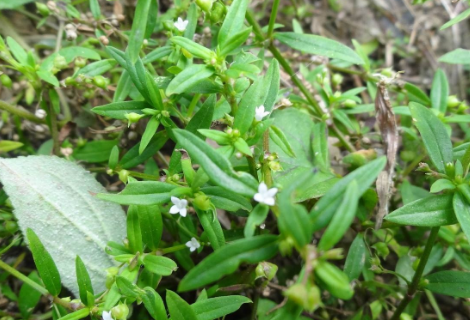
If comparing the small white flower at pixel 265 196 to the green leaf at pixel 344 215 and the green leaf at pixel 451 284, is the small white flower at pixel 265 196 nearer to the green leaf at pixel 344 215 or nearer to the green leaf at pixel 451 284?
the green leaf at pixel 344 215

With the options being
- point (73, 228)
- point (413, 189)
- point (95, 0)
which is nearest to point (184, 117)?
point (73, 228)

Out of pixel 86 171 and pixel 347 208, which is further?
pixel 86 171

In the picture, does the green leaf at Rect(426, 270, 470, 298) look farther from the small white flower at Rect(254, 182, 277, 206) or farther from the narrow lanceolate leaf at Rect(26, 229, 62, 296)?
the narrow lanceolate leaf at Rect(26, 229, 62, 296)

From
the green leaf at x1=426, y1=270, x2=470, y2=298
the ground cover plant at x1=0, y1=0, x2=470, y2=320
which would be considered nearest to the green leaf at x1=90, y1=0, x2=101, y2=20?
the ground cover plant at x1=0, y1=0, x2=470, y2=320

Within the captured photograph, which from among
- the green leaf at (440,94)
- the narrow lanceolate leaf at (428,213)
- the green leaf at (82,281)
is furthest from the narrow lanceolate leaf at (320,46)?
the green leaf at (82,281)

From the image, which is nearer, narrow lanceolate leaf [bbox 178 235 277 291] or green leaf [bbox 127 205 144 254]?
narrow lanceolate leaf [bbox 178 235 277 291]

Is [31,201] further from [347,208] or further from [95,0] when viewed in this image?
[347,208]
